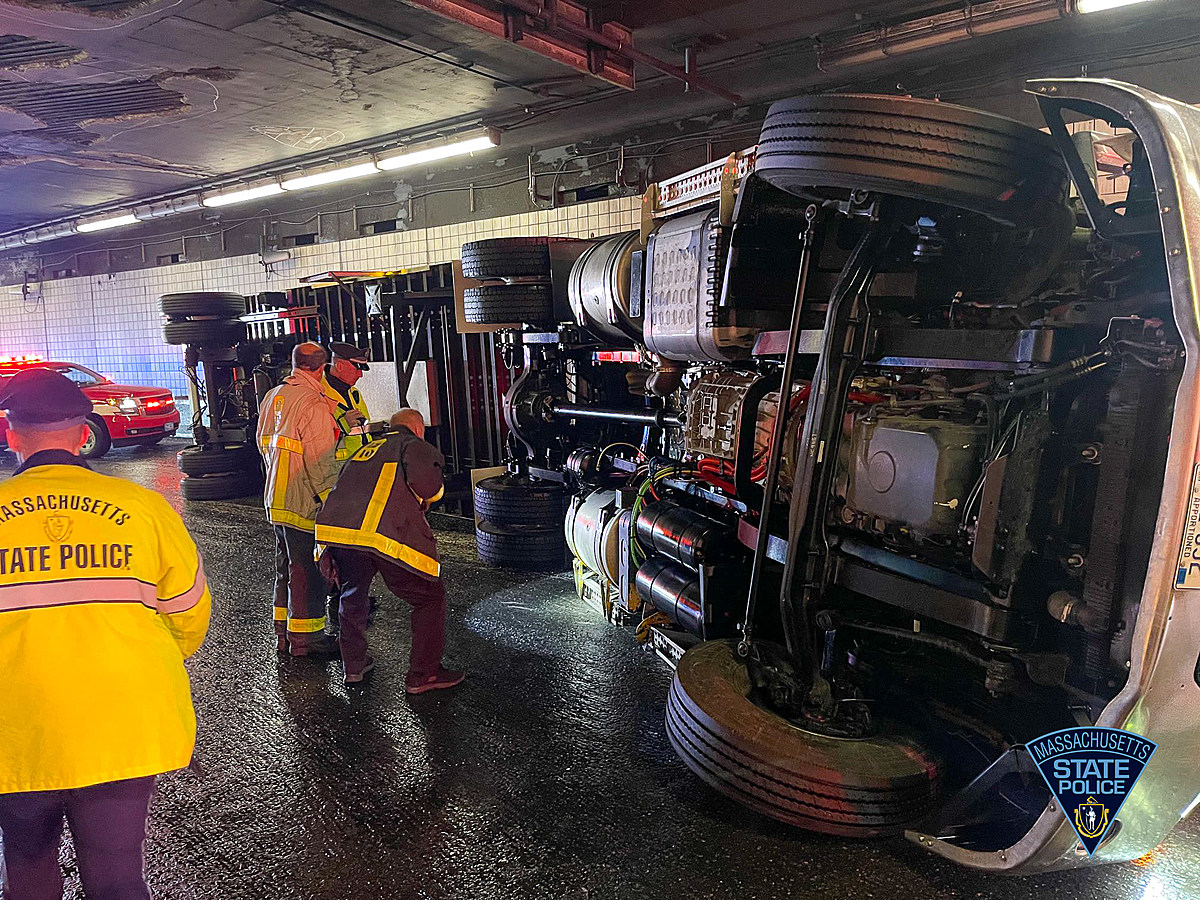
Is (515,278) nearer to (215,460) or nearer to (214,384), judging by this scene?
(215,460)

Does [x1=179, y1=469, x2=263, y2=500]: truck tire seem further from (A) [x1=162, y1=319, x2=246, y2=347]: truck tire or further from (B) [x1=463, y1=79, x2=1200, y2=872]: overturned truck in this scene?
(B) [x1=463, y1=79, x2=1200, y2=872]: overturned truck

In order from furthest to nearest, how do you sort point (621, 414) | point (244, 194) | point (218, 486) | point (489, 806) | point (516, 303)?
point (244, 194) → point (218, 486) → point (516, 303) → point (621, 414) → point (489, 806)

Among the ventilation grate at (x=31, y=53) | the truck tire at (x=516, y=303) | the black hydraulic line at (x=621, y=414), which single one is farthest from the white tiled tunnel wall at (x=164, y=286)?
the ventilation grate at (x=31, y=53)

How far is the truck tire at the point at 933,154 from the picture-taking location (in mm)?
2512

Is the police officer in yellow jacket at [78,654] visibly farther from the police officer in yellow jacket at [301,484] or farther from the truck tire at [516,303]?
the truck tire at [516,303]

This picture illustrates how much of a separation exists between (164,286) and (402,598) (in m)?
15.4

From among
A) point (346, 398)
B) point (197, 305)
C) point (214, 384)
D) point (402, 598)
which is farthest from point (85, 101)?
point (402, 598)

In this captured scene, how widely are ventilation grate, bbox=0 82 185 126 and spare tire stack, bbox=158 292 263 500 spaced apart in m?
2.20

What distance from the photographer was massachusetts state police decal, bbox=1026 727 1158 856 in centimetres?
219

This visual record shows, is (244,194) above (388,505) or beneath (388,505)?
above

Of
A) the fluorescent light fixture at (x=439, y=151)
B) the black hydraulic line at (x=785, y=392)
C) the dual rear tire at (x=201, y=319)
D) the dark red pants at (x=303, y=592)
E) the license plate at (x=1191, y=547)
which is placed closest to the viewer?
the license plate at (x=1191, y=547)

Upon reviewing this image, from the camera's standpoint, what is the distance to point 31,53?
722 cm

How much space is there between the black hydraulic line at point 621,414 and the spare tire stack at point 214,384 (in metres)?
5.77

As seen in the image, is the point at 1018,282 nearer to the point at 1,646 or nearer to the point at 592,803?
the point at 592,803
